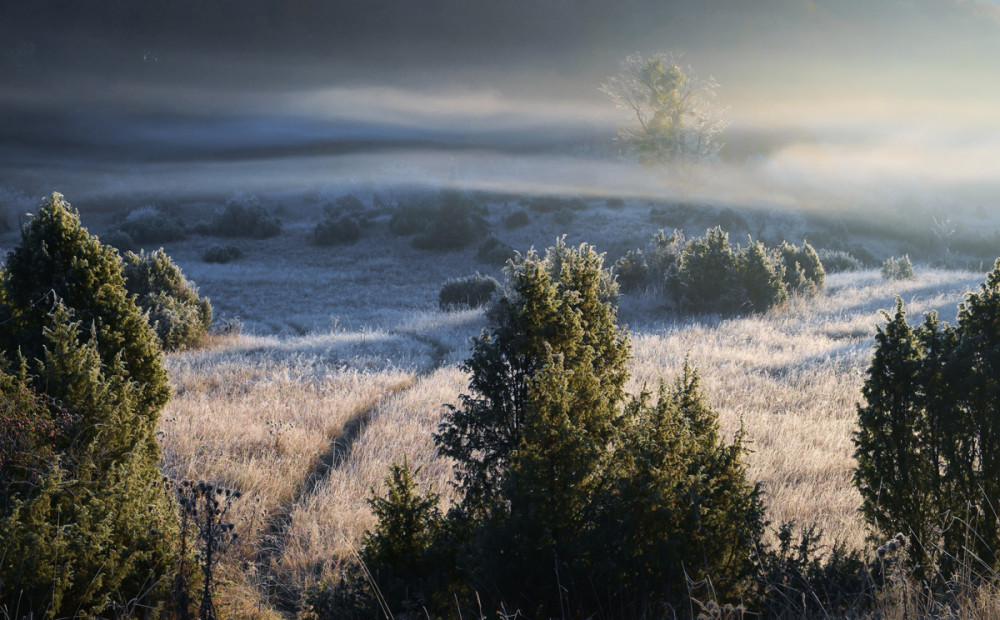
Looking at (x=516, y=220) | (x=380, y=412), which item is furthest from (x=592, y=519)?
(x=516, y=220)

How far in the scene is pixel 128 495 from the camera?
3465 millimetres

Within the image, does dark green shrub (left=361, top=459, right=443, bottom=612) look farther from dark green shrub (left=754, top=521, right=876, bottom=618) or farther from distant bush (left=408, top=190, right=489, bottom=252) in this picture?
distant bush (left=408, top=190, right=489, bottom=252)

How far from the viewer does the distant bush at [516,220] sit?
41.2 m

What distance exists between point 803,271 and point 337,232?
29.1 meters

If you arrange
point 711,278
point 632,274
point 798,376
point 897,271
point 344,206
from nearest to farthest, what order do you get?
point 798,376 → point 711,278 → point 632,274 → point 897,271 → point 344,206

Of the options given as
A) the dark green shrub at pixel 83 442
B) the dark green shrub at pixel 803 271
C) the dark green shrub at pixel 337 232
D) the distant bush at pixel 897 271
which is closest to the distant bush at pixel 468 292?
the dark green shrub at pixel 803 271

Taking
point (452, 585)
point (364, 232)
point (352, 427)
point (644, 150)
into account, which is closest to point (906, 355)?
point (452, 585)

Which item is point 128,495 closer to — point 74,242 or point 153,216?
point 74,242

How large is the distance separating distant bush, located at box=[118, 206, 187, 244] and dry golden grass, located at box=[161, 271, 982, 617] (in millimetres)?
29347

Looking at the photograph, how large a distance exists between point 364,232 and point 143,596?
130 feet

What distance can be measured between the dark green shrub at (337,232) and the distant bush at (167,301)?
2347 cm

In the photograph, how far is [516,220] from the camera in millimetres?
41438

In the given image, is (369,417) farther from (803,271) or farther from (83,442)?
(803,271)

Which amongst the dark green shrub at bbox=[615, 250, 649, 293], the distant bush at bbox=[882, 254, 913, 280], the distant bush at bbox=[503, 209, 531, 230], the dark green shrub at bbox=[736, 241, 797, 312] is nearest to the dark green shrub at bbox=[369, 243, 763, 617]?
the dark green shrub at bbox=[736, 241, 797, 312]
